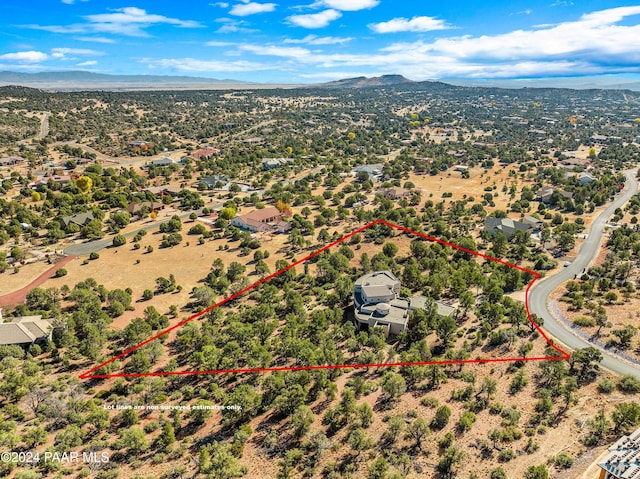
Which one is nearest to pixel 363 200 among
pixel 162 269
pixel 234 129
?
pixel 162 269

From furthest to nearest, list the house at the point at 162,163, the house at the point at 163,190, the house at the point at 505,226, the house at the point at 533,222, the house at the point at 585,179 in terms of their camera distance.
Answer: the house at the point at 162,163 < the house at the point at 585,179 < the house at the point at 163,190 < the house at the point at 533,222 < the house at the point at 505,226

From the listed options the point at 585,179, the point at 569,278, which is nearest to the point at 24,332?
the point at 569,278

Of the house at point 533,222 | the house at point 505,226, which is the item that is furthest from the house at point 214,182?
the house at point 533,222

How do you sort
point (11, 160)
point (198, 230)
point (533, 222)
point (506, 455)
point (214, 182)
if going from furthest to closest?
point (11, 160) < point (214, 182) < point (533, 222) < point (198, 230) < point (506, 455)

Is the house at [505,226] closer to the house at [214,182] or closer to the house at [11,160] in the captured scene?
the house at [214,182]

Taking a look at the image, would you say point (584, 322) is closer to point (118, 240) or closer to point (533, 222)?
point (533, 222)

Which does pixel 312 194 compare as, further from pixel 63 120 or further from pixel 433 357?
→ pixel 63 120

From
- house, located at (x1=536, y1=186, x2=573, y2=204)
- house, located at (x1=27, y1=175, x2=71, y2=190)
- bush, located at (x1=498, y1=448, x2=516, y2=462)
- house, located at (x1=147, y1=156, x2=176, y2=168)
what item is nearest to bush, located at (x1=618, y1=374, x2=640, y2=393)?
bush, located at (x1=498, y1=448, x2=516, y2=462)
